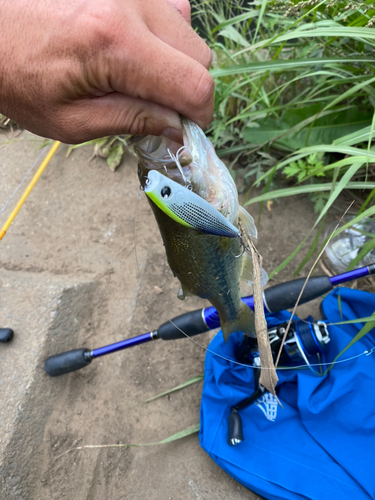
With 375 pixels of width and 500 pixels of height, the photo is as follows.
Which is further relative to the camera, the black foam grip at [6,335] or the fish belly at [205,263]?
the black foam grip at [6,335]

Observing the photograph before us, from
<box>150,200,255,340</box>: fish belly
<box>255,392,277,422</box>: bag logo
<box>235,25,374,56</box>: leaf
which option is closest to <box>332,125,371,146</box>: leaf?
<box>235,25,374,56</box>: leaf

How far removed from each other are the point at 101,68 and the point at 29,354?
1.83 meters

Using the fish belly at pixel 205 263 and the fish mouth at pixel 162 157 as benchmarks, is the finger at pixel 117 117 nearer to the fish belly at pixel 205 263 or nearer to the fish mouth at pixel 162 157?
the fish mouth at pixel 162 157

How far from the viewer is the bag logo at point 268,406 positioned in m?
1.82

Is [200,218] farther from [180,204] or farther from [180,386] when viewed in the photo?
[180,386]

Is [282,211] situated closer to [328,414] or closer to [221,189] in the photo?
[328,414]

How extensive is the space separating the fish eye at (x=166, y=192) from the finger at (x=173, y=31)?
542 millimetres

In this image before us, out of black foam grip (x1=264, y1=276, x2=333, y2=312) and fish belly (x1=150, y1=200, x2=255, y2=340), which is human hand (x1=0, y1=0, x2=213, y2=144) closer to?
fish belly (x1=150, y1=200, x2=255, y2=340)

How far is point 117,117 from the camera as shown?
3.04 ft

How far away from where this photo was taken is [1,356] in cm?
195

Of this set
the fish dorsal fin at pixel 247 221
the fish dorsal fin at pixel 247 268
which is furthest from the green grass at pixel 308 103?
the fish dorsal fin at pixel 247 221

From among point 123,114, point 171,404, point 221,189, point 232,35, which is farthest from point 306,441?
point 232,35

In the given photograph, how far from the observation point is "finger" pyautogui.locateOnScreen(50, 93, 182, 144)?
0.91 meters

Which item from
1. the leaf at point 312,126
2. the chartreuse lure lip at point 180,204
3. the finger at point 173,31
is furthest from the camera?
the leaf at point 312,126
